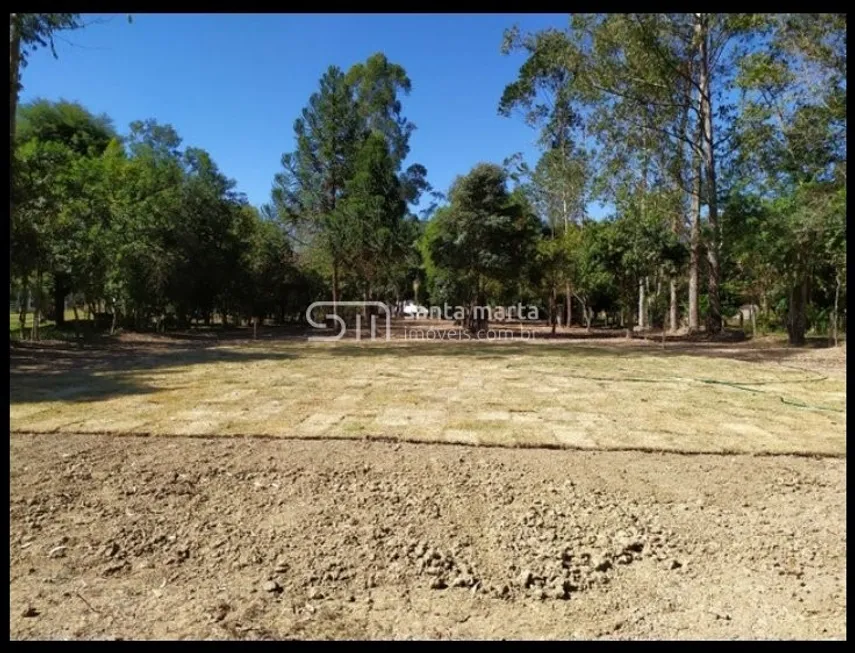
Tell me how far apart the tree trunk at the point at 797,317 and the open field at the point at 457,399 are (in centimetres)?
285

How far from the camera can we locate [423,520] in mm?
2473

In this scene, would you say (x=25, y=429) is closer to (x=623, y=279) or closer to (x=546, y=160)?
(x=623, y=279)

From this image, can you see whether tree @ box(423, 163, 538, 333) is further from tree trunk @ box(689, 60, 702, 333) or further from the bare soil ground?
the bare soil ground

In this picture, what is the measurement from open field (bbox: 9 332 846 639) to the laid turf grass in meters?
0.04

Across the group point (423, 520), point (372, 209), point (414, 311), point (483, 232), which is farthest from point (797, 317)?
point (414, 311)

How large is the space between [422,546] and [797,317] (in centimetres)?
1360

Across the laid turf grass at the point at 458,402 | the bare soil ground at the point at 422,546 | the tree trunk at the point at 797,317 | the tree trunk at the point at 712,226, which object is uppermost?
the tree trunk at the point at 712,226

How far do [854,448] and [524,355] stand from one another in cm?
939

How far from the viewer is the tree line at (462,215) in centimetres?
991

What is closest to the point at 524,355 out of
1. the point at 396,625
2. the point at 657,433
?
the point at 657,433

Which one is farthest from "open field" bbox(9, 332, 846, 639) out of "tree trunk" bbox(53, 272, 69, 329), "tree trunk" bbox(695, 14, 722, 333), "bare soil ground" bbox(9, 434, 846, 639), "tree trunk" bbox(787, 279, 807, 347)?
"tree trunk" bbox(53, 272, 69, 329)

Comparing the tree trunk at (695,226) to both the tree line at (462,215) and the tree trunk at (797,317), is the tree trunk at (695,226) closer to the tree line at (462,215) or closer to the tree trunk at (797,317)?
the tree line at (462,215)

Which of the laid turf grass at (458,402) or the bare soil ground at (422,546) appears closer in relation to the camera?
the bare soil ground at (422,546)

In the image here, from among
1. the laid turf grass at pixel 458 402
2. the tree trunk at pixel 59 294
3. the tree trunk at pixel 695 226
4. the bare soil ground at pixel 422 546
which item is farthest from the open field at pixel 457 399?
the tree trunk at pixel 695 226
